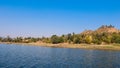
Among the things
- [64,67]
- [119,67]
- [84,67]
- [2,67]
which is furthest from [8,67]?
[119,67]

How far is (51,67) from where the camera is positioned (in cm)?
6444

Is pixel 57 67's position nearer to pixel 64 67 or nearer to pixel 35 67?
pixel 64 67

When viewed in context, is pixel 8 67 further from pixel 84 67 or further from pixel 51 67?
pixel 84 67

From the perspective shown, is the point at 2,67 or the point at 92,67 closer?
the point at 2,67

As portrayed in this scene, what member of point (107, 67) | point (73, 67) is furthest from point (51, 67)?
point (107, 67)

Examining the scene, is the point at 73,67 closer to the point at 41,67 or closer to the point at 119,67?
the point at 41,67

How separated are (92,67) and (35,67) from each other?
18.6m

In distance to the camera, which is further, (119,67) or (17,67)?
Result: (119,67)

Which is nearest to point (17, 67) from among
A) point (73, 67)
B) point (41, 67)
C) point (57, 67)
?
point (41, 67)

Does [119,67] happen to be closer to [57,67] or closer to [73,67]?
[73,67]

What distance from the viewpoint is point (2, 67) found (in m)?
61.1

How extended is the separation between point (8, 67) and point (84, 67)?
2427 centimetres

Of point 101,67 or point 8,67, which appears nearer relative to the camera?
point 8,67

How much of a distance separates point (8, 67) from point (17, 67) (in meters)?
2.70
